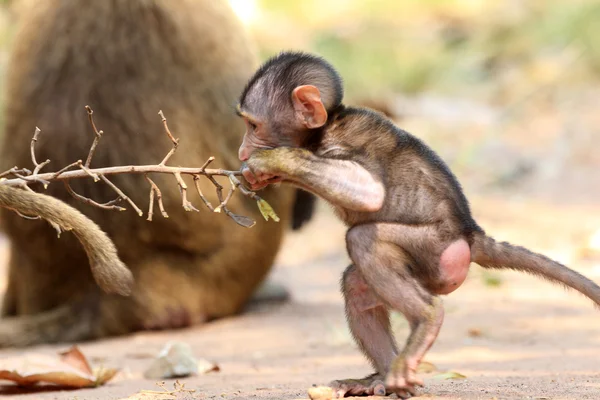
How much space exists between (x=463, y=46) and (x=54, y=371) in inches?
427

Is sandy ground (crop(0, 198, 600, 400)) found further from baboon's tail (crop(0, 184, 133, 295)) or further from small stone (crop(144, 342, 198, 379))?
baboon's tail (crop(0, 184, 133, 295))

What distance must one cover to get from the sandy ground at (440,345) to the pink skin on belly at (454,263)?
12.7 inches

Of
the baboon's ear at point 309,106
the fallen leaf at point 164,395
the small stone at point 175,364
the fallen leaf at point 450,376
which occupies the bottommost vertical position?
the fallen leaf at point 164,395

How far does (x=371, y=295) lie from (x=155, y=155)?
208 centimetres

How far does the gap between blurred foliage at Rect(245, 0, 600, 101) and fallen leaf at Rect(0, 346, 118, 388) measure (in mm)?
6610

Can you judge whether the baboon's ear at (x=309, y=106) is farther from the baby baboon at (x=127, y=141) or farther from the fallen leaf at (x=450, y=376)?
the baby baboon at (x=127, y=141)

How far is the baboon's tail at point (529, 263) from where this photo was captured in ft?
9.16

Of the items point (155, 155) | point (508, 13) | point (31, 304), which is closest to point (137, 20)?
point (155, 155)

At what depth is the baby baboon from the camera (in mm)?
4711

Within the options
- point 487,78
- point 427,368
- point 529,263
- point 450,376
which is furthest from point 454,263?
point 487,78

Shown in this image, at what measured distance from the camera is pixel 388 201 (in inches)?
110

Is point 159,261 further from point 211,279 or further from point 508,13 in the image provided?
point 508,13

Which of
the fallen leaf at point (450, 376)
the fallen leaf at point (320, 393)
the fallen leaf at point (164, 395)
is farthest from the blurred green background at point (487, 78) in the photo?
the fallen leaf at point (320, 393)

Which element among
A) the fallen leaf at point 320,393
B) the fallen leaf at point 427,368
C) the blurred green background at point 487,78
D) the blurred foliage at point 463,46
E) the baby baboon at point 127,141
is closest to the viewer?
the fallen leaf at point 320,393
